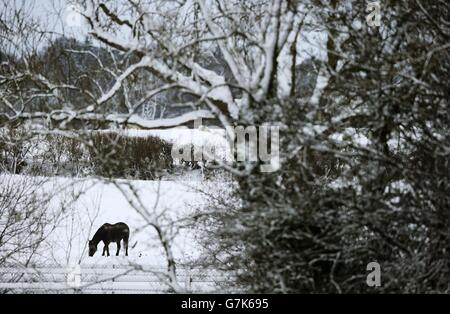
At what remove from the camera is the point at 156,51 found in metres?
5.98

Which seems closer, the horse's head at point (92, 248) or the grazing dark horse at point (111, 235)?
the grazing dark horse at point (111, 235)

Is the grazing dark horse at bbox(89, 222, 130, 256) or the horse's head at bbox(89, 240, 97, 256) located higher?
the grazing dark horse at bbox(89, 222, 130, 256)

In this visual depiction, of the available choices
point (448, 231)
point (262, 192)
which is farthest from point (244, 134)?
point (448, 231)

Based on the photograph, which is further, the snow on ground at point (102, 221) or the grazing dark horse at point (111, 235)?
the snow on ground at point (102, 221)

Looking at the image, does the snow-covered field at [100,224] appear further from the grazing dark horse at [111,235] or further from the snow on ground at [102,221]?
the grazing dark horse at [111,235]

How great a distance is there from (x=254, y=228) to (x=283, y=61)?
2.36 metres

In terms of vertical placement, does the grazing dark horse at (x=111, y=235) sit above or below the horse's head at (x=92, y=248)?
above

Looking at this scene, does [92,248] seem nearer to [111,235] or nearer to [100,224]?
[111,235]

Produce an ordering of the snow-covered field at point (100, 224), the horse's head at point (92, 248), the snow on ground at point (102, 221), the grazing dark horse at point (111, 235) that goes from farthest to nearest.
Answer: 1. the snow on ground at point (102, 221)
2. the horse's head at point (92, 248)
3. the grazing dark horse at point (111, 235)
4. the snow-covered field at point (100, 224)

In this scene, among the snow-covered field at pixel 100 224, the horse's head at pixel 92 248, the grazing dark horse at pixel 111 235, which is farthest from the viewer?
the horse's head at pixel 92 248

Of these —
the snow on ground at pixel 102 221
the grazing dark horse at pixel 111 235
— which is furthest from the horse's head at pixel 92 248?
the snow on ground at pixel 102 221

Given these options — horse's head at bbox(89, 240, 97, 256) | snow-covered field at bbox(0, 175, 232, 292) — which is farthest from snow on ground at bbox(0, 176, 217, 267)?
horse's head at bbox(89, 240, 97, 256)

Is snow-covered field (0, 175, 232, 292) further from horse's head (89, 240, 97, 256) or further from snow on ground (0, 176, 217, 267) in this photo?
horse's head (89, 240, 97, 256)

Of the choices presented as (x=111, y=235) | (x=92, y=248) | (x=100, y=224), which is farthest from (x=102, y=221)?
(x=111, y=235)
